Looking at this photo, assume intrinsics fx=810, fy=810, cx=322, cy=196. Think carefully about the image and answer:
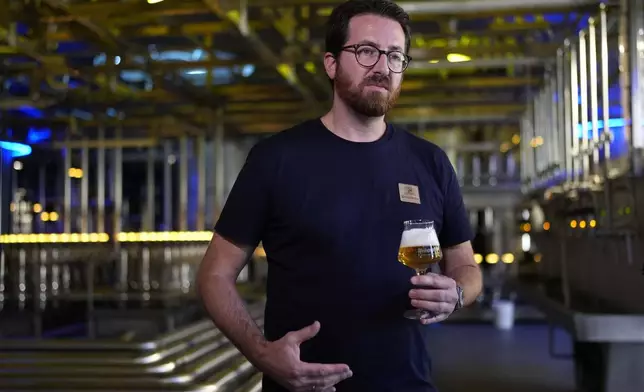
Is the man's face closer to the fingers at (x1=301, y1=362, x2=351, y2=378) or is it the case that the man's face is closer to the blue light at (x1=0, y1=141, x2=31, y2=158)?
the fingers at (x1=301, y1=362, x2=351, y2=378)

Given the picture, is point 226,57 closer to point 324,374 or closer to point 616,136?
point 616,136

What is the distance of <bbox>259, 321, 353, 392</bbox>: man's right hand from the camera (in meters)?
1.52

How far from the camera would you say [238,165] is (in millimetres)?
14141

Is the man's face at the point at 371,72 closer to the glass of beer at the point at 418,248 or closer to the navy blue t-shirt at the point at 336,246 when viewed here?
the navy blue t-shirt at the point at 336,246

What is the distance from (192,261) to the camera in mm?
11344

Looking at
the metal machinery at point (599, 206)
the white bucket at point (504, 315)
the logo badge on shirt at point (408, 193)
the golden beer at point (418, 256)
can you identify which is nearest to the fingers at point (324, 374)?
the golden beer at point (418, 256)

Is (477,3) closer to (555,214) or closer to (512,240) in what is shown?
(555,214)

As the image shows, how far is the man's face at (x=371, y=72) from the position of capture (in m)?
1.70

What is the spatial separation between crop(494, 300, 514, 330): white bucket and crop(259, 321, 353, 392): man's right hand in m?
9.29

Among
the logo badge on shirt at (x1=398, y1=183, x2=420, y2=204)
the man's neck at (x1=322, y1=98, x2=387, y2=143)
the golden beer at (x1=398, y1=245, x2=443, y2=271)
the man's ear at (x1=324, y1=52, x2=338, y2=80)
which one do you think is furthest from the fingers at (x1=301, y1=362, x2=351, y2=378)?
the man's ear at (x1=324, y1=52, x2=338, y2=80)

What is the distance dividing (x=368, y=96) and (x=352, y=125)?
0.34 ft

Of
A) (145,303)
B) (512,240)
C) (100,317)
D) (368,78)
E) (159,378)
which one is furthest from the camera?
(512,240)

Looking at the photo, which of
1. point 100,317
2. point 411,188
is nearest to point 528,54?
point 100,317

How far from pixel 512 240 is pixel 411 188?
1122 cm
